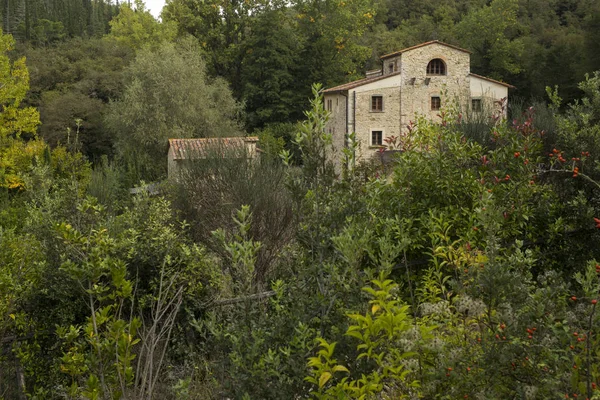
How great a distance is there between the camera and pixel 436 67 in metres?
31.9

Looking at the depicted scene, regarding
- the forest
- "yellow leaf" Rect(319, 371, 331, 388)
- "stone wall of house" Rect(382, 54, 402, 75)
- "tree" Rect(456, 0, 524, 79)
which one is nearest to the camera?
"yellow leaf" Rect(319, 371, 331, 388)

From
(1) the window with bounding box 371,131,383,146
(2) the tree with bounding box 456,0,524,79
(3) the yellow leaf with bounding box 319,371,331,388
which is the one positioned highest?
(2) the tree with bounding box 456,0,524,79

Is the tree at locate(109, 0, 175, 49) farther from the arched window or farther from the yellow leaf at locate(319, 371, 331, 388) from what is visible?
the yellow leaf at locate(319, 371, 331, 388)

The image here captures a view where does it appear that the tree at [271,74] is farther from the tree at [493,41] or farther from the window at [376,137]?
the tree at [493,41]

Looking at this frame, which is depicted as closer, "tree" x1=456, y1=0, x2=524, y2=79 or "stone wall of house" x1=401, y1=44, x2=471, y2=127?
"stone wall of house" x1=401, y1=44, x2=471, y2=127

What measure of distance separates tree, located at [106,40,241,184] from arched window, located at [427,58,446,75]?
1113cm

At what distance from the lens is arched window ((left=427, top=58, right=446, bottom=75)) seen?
104 ft

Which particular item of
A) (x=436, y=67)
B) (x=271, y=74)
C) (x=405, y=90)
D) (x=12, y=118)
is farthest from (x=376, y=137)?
(x=12, y=118)

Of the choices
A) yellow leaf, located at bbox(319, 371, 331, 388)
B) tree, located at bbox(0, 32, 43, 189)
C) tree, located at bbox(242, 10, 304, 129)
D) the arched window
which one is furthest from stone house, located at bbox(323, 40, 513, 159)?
yellow leaf, located at bbox(319, 371, 331, 388)

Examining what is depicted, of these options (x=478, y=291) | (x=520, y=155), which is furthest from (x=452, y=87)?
(x=478, y=291)

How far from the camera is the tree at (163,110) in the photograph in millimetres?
31375

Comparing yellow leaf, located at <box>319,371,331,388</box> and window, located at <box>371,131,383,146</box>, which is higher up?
window, located at <box>371,131,383,146</box>

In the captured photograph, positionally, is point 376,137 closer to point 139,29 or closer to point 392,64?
point 392,64

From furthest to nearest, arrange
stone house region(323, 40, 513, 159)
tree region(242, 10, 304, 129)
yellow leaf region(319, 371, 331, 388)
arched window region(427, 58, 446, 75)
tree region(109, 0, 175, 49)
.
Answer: tree region(109, 0, 175, 49), tree region(242, 10, 304, 129), arched window region(427, 58, 446, 75), stone house region(323, 40, 513, 159), yellow leaf region(319, 371, 331, 388)
